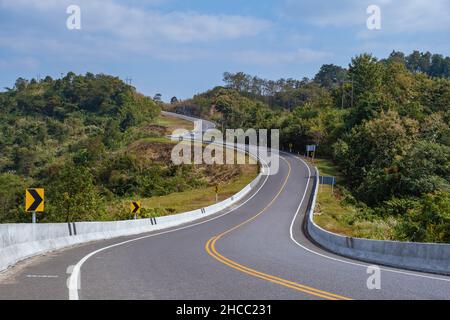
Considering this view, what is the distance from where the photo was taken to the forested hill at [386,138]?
47213 millimetres

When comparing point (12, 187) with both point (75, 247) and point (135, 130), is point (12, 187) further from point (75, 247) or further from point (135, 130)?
point (75, 247)

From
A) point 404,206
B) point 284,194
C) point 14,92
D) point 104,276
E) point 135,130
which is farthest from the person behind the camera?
point 14,92

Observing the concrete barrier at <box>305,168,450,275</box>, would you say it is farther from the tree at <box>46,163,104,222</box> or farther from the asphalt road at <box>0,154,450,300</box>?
the tree at <box>46,163,104,222</box>

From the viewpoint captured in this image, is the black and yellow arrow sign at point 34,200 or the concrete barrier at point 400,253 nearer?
the concrete barrier at point 400,253

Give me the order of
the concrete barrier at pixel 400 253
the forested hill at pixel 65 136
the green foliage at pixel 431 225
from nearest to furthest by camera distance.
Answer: the concrete barrier at pixel 400 253 < the green foliage at pixel 431 225 < the forested hill at pixel 65 136

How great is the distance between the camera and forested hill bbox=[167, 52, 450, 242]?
47.2 m

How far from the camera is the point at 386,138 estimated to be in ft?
234

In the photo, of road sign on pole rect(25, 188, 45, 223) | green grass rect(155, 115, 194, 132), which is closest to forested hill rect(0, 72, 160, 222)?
green grass rect(155, 115, 194, 132)

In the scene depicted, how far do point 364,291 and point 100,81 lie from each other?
164343 mm

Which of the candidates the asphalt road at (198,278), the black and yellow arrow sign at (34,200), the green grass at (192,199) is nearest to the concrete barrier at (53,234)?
the asphalt road at (198,278)

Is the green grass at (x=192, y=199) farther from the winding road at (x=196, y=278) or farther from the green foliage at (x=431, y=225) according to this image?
the winding road at (x=196, y=278)

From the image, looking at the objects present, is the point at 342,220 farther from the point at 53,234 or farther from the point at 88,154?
the point at 88,154

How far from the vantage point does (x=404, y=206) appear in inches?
1946
